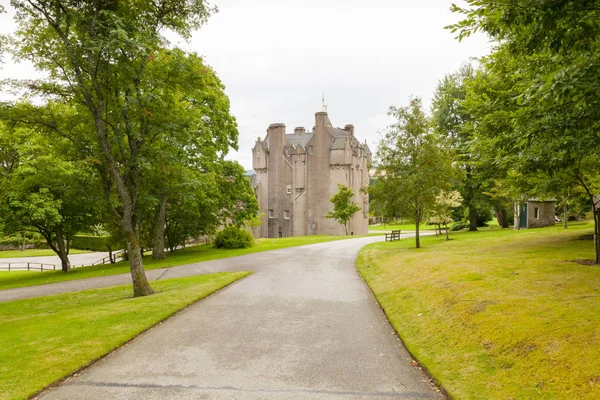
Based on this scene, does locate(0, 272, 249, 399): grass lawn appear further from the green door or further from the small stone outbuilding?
A: the green door

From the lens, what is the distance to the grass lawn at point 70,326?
24.8ft

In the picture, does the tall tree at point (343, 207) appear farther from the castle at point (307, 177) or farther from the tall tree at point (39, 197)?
the tall tree at point (39, 197)

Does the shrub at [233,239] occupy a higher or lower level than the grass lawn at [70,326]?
higher

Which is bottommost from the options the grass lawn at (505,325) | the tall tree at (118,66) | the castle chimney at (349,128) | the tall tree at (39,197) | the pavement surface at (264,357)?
the pavement surface at (264,357)

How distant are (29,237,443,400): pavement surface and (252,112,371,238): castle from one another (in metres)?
46.4

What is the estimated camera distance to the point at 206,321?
10953 millimetres

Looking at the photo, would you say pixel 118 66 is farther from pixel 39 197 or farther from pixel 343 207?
pixel 343 207

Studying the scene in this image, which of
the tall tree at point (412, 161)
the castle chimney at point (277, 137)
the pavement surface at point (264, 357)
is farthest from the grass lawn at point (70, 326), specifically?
the castle chimney at point (277, 137)

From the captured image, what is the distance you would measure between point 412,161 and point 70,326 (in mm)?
21712

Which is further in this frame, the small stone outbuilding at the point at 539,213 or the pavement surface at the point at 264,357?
the small stone outbuilding at the point at 539,213

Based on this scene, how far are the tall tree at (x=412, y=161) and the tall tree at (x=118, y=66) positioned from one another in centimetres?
1434

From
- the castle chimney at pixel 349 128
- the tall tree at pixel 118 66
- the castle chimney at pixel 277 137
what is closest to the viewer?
the tall tree at pixel 118 66

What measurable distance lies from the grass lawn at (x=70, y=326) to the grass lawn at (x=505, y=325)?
7.08 meters

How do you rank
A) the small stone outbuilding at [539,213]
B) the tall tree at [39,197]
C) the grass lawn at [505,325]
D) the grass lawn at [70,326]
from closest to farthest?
the grass lawn at [505,325]
the grass lawn at [70,326]
the tall tree at [39,197]
the small stone outbuilding at [539,213]
